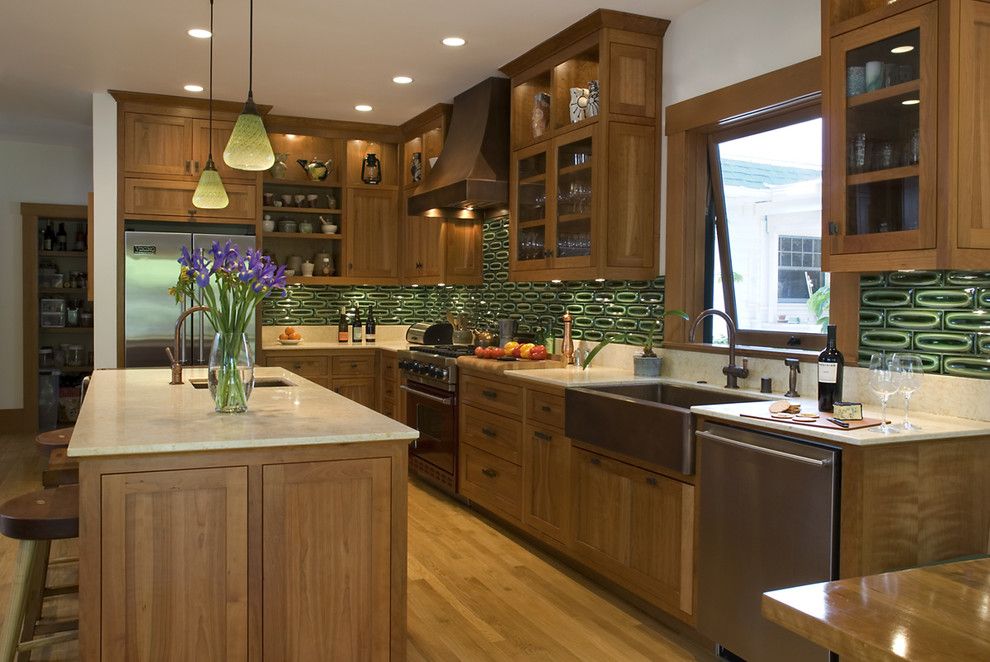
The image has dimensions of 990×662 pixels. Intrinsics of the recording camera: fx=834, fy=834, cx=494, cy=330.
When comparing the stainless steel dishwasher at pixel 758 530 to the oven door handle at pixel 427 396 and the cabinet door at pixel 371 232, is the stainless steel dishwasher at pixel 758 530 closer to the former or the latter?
the oven door handle at pixel 427 396

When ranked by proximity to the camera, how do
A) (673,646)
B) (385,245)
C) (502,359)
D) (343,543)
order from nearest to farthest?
(343,543) < (673,646) < (502,359) < (385,245)

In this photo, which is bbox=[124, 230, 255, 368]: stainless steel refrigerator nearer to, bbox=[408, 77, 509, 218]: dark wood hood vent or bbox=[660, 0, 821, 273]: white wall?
bbox=[408, 77, 509, 218]: dark wood hood vent

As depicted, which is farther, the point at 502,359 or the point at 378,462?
the point at 502,359

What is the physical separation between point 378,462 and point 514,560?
6.19 ft

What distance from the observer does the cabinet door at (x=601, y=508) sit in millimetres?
3584

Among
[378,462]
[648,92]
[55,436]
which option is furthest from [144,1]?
[378,462]

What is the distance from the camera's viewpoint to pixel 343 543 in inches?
99.8

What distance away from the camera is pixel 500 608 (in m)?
3.57

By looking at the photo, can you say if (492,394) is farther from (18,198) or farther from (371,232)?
(18,198)

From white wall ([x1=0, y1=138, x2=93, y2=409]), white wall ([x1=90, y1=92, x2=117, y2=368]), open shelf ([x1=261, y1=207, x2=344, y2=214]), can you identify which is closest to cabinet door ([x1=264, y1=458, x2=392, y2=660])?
white wall ([x1=90, y1=92, x2=117, y2=368])

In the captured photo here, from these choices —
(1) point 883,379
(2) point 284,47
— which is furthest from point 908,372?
(2) point 284,47

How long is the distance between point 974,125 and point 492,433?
9.70ft

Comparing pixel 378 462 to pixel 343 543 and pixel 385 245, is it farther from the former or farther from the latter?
pixel 385 245

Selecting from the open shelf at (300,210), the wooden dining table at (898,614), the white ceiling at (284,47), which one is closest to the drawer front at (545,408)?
the white ceiling at (284,47)
